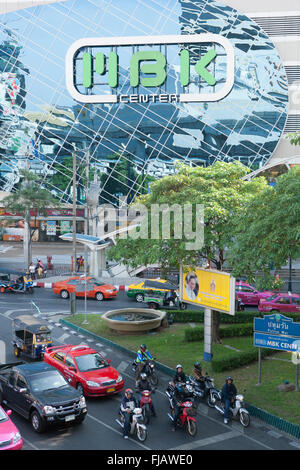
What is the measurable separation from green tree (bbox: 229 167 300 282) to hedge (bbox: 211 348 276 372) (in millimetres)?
3096

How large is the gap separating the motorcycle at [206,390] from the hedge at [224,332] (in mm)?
5705

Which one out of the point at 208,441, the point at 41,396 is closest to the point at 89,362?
the point at 41,396

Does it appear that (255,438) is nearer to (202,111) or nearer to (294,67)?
(202,111)

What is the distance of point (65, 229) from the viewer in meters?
60.3

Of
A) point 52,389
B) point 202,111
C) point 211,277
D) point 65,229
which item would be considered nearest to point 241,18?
point 202,111

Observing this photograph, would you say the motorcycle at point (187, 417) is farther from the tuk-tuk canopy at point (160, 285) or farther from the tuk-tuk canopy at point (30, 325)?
the tuk-tuk canopy at point (160, 285)

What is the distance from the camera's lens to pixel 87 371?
16.6 meters

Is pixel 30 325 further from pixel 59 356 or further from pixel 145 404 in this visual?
pixel 145 404

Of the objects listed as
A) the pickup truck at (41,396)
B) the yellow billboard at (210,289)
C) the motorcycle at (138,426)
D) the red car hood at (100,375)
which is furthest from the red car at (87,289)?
the motorcycle at (138,426)

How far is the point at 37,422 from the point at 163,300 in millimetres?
15913

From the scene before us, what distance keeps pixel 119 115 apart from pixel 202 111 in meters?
7.97

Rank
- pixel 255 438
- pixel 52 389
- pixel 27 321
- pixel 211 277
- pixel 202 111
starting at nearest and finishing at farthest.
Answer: pixel 255 438
pixel 52 389
pixel 211 277
pixel 27 321
pixel 202 111

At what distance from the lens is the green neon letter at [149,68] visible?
49844mm

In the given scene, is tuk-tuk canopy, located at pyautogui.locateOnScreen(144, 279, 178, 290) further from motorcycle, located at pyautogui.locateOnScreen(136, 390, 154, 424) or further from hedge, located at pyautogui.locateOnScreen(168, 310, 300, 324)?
motorcycle, located at pyautogui.locateOnScreen(136, 390, 154, 424)
